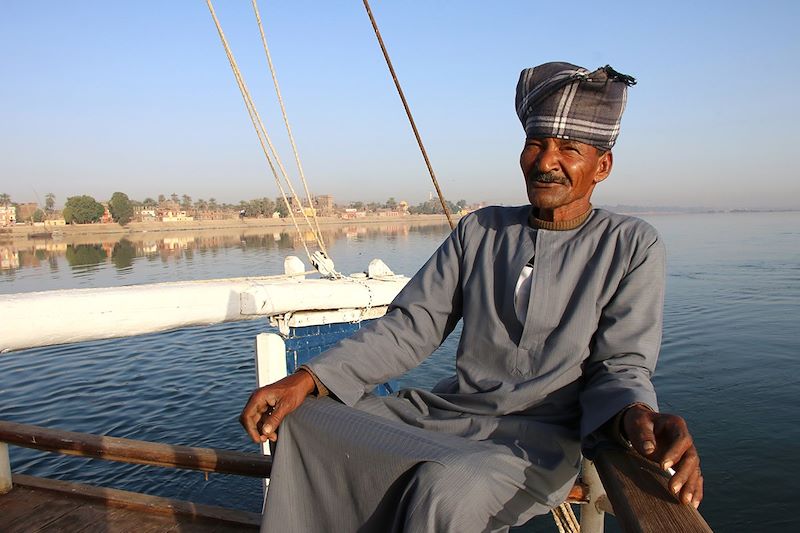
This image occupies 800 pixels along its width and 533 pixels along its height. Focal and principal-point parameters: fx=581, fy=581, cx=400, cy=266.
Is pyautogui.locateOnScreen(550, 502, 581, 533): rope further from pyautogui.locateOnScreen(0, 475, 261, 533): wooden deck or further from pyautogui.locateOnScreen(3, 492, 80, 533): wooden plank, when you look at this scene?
pyautogui.locateOnScreen(3, 492, 80, 533): wooden plank

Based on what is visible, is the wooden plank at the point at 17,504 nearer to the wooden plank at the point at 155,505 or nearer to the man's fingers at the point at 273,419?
the wooden plank at the point at 155,505

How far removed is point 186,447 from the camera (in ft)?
7.44

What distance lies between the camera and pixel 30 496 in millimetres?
2814

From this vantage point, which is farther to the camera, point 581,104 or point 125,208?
point 125,208

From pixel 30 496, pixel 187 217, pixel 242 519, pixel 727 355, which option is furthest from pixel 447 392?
pixel 187 217

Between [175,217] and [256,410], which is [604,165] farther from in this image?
[175,217]

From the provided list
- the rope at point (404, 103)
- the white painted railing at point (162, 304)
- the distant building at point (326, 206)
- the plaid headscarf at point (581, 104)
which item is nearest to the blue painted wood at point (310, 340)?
the white painted railing at point (162, 304)

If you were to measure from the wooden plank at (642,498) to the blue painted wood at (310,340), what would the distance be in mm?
2602

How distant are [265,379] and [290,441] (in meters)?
2.16

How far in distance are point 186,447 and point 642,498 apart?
5.82 ft

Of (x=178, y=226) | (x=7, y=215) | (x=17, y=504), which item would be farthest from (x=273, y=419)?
(x=7, y=215)

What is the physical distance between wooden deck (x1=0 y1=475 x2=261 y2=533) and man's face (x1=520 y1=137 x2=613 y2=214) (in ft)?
5.89

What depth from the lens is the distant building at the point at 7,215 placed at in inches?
3420

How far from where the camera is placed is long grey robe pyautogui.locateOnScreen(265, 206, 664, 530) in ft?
4.67
